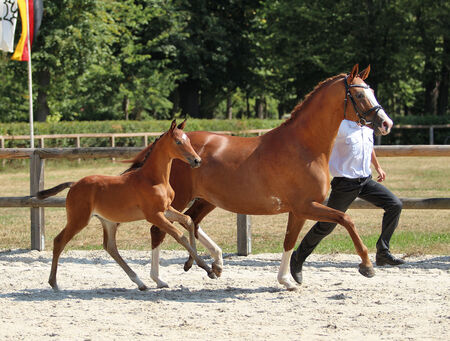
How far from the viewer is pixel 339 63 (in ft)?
128

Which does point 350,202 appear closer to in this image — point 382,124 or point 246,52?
point 382,124

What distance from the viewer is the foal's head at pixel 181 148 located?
6.58 metres

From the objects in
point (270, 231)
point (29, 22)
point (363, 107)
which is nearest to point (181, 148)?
point (363, 107)

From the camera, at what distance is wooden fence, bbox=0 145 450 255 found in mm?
8672

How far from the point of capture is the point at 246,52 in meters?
43.7

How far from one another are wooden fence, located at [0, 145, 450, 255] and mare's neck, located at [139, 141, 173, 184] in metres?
2.22

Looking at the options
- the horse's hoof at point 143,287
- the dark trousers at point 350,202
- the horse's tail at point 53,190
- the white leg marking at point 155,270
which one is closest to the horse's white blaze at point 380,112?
the dark trousers at point 350,202

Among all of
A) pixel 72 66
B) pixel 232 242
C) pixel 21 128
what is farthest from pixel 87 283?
pixel 72 66

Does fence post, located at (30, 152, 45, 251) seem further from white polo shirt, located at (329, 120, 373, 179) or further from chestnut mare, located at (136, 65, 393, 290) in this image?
white polo shirt, located at (329, 120, 373, 179)

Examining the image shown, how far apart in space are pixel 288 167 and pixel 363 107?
890mm

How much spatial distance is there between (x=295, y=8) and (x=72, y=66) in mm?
14042

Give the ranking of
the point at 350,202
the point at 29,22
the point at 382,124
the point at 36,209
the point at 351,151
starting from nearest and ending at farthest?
the point at 382,124 → the point at 351,151 → the point at 350,202 → the point at 36,209 → the point at 29,22

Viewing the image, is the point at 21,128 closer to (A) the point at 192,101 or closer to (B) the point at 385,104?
(A) the point at 192,101

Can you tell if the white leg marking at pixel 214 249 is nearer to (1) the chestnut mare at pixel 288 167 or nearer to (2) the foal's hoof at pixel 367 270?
(1) the chestnut mare at pixel 288 167
